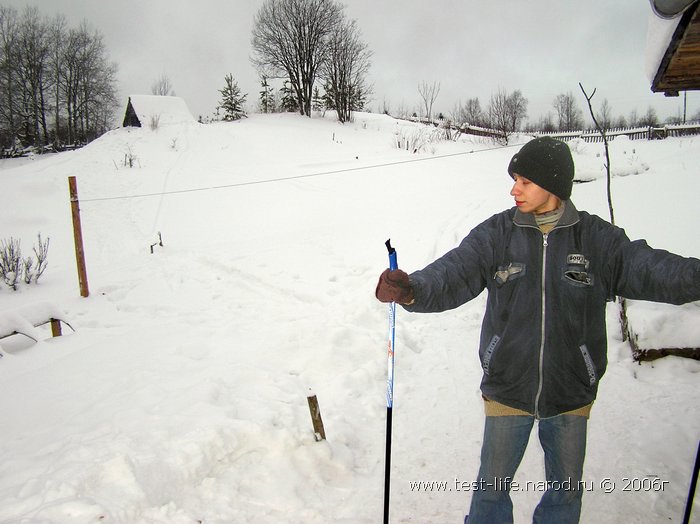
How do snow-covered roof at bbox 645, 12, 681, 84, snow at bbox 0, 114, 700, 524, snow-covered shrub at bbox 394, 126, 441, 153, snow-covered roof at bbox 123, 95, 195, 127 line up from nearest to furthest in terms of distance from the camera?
1. snow-covered roof at bbox 645, 12, 681, 84
2. snow at bbox 0, 114, 700, 524
3. snow-covered shrub at bbox 394, 126, 441, 153
4. snow-covered roof at bbox 123, 95, 195, 127

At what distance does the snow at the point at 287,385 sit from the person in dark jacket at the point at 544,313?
3.00ft

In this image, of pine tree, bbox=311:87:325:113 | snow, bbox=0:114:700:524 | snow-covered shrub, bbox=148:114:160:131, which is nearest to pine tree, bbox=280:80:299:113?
pine tree, bbox=311:87:325:113

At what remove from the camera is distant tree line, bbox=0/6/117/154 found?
34750 millimetres

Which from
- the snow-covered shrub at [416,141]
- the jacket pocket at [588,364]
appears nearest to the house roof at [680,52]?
the jacket pocket at [588,364]

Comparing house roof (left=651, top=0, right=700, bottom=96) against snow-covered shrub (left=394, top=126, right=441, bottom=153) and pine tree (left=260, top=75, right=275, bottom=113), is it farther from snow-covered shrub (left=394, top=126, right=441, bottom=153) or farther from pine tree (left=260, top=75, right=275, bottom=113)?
pine tree (left=260, top=75, right=275, bottom=113)

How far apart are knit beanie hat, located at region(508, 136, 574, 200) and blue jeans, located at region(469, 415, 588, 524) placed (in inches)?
39.1

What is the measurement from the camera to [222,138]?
20.6m

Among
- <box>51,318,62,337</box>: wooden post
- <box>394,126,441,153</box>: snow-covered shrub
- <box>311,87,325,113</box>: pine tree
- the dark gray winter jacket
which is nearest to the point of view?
the dark gray winter jacket

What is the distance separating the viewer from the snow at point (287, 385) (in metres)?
2.62

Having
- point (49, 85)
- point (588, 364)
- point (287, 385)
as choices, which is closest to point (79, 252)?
point (287, 385)

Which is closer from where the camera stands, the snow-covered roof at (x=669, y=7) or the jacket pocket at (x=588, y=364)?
the jacket pocket at (x=588, y=364)

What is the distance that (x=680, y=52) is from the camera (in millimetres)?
2480

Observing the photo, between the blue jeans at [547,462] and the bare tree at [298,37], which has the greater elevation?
the bare tree at [298,37]

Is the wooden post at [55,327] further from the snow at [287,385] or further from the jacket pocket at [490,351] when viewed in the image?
the jacket pocket at [490,351]
